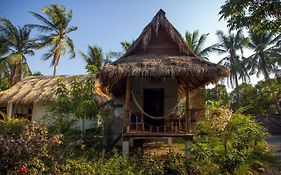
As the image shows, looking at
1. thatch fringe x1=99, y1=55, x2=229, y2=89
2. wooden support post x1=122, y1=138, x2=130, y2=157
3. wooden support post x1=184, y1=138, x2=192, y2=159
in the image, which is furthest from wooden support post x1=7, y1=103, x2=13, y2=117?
wooden support post x1=184, y1=138, x2=192, y2=159

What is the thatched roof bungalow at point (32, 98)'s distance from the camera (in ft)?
50.6

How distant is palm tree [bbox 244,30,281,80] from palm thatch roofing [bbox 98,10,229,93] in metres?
16.4

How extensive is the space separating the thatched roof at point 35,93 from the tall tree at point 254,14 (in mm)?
7786

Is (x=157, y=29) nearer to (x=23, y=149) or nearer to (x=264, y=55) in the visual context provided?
(x=23, y=149)

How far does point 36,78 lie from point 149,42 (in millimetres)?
11854

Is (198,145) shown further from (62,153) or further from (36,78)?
(36,78)

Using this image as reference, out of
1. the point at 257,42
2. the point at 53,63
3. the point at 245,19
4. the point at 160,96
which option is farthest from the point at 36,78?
the point at 257,42

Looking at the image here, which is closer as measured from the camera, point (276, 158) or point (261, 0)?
point (261, 0)

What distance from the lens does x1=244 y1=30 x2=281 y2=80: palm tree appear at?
24.2 meters

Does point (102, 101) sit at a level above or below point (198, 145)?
above

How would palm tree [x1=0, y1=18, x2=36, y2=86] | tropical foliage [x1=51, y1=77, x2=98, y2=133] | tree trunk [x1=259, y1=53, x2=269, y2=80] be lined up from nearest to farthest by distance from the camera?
tropical foliage [x1=51, y1=77, x2=98, y2=133], palm tree [x1=0, y1=18, x2=36, y2=86], tree trunk [x1=259, y1=53, x2=269, y2=80]

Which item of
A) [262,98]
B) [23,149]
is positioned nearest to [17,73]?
[23,149]

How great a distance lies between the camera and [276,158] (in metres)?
10.4

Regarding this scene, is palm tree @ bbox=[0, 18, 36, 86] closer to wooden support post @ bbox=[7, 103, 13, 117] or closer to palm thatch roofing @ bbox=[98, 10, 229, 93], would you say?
wooden support post @ bbox=[7, 103, 13, 117]
